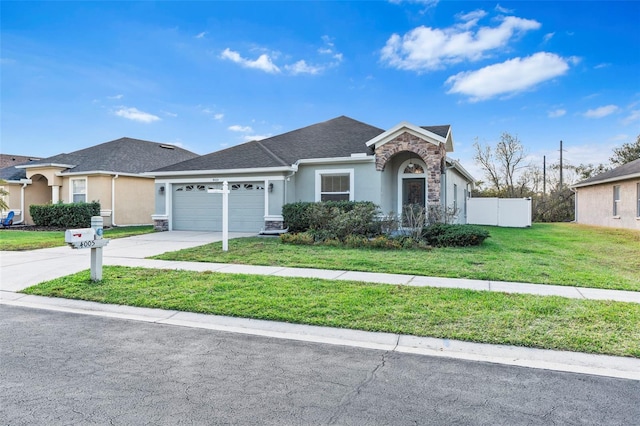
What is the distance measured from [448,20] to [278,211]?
9.80 meters

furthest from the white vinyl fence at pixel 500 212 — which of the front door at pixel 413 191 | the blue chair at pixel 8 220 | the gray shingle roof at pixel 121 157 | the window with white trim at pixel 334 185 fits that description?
the blue chair at pixel 8 220

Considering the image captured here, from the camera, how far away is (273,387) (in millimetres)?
3359

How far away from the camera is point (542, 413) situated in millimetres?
2926

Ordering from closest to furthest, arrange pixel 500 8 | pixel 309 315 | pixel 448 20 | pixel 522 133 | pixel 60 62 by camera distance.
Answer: pixel 309 315
pixel 500 8
pixel 448 20
pixel 60 62
pixel 522 133

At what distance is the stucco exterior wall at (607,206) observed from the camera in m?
19.0

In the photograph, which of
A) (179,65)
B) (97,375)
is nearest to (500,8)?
(179,65)

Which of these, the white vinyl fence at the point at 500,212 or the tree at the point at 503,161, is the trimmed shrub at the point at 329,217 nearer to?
the white vinyl fence at the point at 500,212

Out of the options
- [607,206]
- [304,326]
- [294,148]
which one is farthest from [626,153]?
[304,326]

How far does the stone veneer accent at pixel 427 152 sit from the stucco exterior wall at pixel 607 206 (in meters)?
11.0

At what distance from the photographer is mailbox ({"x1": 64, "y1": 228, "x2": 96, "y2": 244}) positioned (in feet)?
22.1

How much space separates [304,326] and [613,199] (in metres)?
23.2

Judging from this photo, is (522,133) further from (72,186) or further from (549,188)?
(72,186)

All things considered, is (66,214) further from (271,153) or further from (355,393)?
(355,393)

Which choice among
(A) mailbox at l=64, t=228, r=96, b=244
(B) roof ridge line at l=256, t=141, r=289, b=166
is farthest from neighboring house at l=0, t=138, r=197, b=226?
(A) mailbox at l=64, t=228, r=96, b=244
